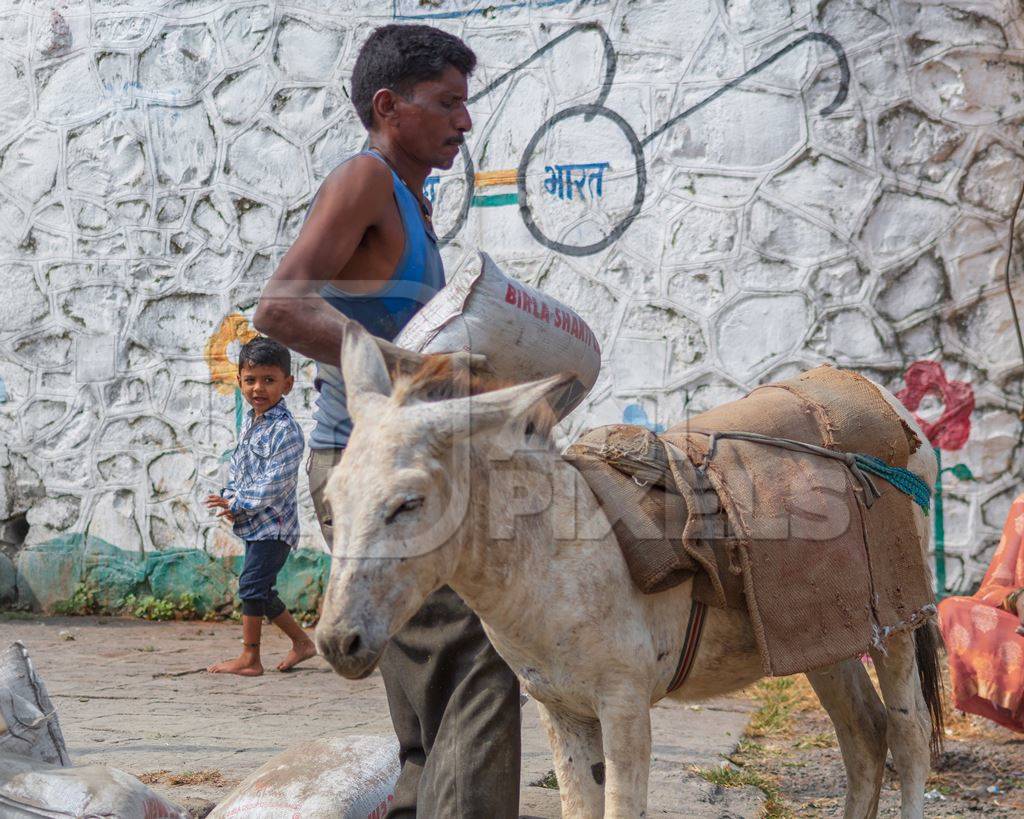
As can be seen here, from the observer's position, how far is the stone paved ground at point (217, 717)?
12.5ft

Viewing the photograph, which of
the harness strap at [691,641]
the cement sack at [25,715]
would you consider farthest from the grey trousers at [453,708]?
the cement sack at [25,715]

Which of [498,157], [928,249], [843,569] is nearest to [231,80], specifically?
[498,157]

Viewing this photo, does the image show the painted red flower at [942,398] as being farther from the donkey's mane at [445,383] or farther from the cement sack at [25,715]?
the cement sack at [25,715]

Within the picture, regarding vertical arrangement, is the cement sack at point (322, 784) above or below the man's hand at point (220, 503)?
below

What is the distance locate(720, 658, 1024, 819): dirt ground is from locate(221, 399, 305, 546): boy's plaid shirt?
2613mm

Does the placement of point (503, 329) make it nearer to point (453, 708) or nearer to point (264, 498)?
point (453, 708)

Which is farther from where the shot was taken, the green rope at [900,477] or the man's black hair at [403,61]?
the green rope at [900,477]

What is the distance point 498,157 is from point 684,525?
4.46m

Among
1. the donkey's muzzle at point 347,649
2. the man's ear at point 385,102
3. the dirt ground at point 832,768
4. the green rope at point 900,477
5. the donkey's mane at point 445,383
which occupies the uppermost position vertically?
the man's ear at point 385,102

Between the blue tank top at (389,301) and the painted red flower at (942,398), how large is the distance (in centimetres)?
381

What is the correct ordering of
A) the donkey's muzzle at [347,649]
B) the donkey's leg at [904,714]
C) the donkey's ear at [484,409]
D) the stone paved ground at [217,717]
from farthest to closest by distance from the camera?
the stone paved ground at [217,717] → the donkey's leg at [904,714] → the donkey's ear at [484,409] → the donkey's muzzle at [347,649]

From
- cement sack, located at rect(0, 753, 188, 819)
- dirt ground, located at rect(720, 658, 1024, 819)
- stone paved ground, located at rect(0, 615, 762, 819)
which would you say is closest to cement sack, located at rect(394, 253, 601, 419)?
cement sack, located at rect(0, 753, 188, 819)

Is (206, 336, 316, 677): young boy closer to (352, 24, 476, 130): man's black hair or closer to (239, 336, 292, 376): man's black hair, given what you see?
(239, 336, 292, 376): man's black hair

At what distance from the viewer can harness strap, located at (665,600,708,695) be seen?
105 inches
